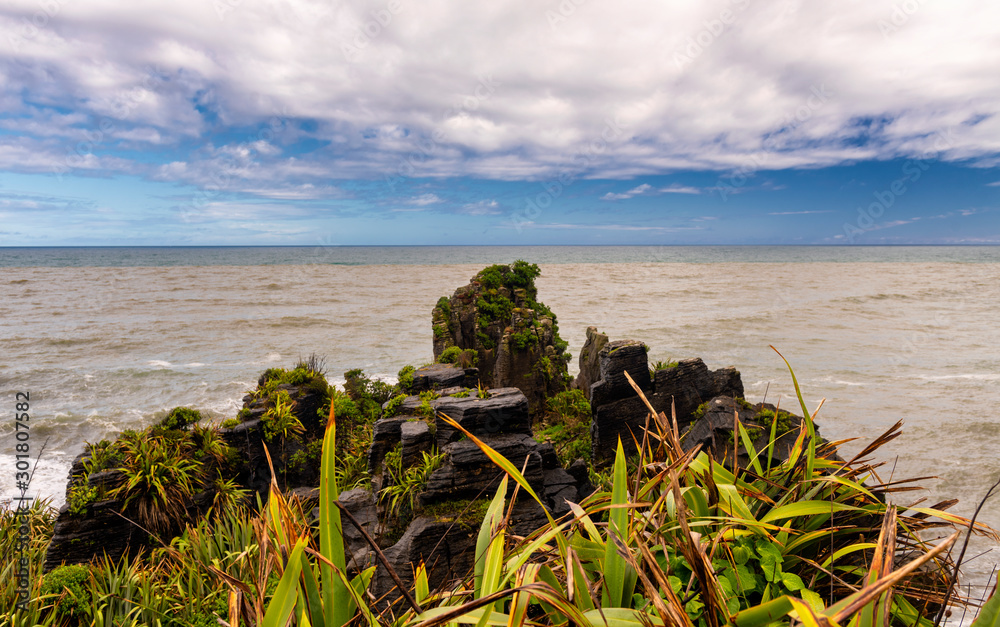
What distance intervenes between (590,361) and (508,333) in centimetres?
265

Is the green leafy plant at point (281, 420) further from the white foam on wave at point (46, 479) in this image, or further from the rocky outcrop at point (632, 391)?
the rocky outcrop at point (632, 391)

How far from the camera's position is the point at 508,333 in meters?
14.8

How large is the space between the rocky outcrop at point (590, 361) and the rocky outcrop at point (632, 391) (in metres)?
2.24

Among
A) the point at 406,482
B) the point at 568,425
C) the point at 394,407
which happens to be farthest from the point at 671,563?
the point at 568,425

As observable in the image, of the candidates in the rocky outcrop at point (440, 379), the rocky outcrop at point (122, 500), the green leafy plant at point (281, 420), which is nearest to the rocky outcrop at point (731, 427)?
the rocky outcrop at point (440, 379)

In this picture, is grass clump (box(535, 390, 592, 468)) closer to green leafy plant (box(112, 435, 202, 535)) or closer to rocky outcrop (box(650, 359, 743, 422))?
rocky outcrop (box(650, 359, 743, 422))

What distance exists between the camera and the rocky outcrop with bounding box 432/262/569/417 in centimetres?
1455

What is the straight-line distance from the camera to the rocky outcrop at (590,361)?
1425cm

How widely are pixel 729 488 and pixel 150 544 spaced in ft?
33.1

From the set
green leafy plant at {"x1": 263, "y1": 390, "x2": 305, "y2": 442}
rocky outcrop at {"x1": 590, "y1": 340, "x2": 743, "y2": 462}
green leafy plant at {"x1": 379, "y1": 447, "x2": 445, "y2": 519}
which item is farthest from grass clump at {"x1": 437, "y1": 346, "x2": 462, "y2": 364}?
green leafy plant at {"x1": 379, "y1": 447, "x2": 445, "y2": 519}

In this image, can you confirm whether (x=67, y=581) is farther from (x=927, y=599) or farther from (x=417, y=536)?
(x=927, y=599)

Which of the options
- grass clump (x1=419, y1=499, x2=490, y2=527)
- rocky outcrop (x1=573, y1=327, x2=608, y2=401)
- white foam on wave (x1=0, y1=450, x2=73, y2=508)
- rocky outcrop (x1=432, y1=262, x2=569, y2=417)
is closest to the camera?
grass clump (x1=419, y1=499, x2=490, y2=527)

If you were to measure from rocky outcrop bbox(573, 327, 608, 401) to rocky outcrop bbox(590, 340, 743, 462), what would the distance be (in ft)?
7.34

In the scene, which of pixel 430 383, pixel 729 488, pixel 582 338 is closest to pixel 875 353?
pixel 582 338
